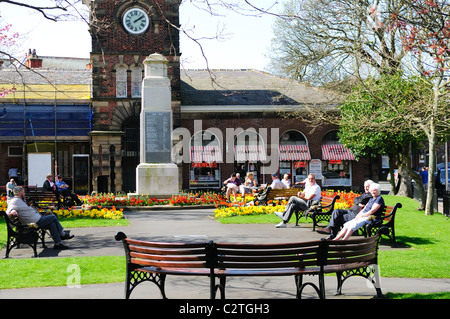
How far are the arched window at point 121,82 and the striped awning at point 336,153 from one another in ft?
42.8

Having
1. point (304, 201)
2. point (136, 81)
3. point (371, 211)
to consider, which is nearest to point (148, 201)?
point (304, 201)

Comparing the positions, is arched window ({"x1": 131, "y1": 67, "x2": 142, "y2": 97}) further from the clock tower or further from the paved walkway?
the paved walkway

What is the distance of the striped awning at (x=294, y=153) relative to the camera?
35938 millimetres

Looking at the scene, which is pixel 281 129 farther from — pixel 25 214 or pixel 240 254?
pixel 240 254

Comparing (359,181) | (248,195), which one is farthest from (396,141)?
(359,181)

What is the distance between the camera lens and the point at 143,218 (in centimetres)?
1786

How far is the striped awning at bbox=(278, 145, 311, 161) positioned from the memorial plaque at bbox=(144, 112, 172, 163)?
549 inches

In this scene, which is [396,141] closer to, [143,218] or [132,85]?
[143,218]

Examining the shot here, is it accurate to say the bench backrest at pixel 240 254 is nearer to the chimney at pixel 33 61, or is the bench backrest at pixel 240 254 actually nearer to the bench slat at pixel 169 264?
the bench slat at pixel 169 264

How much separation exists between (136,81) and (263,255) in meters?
28.2

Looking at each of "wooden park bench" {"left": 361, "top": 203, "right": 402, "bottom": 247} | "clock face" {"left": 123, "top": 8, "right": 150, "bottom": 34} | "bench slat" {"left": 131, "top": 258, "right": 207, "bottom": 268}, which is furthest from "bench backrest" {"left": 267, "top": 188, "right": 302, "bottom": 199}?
"clock face" {"left": 123, "top": 8, "right": 150, "bottom": 34}

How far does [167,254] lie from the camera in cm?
682
